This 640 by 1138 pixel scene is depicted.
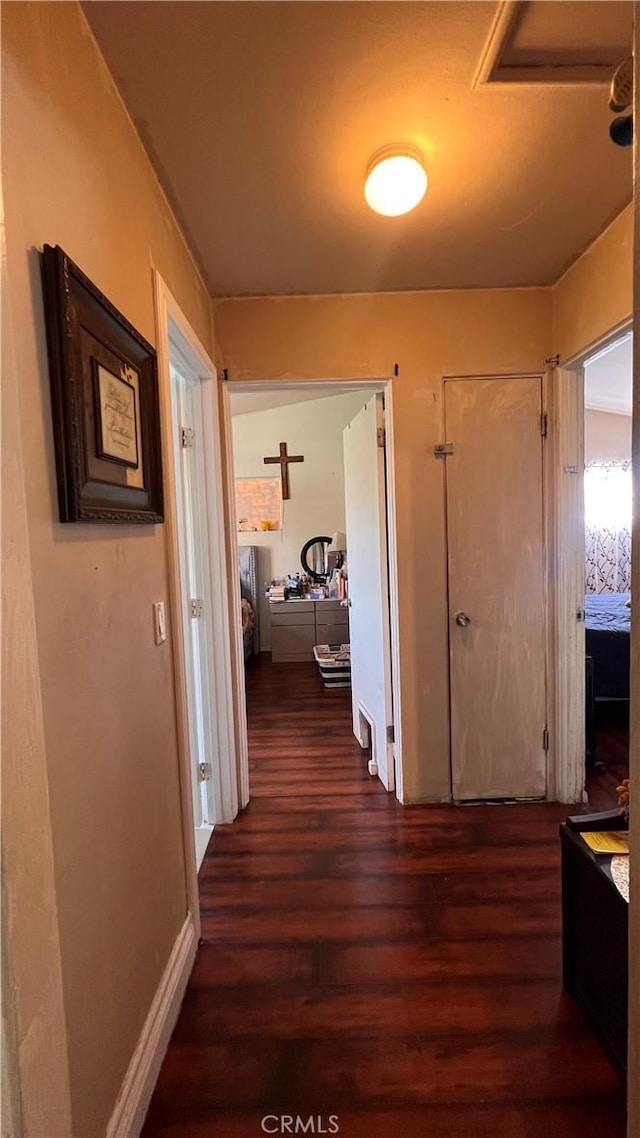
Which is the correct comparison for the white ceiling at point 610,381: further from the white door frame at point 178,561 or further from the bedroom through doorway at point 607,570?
the white door frame at point 178,561

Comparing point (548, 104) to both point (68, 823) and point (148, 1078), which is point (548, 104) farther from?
point (148, 1078)

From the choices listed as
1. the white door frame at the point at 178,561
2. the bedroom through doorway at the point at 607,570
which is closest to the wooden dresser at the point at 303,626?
the bedroom through doorway at the point at 607,570

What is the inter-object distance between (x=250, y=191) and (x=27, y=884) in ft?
6.15

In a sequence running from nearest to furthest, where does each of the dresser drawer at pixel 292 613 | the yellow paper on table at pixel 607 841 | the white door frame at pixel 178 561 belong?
the yellow paper on table at pixel 607 841, the white door frame at pixel 178 561, the dresser drawer at pixel 292 613

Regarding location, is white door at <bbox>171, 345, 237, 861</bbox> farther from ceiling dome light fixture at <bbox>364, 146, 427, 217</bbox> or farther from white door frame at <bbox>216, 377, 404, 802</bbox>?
ceiling dome light fixture at <bbox>364, 146, 427, 217</bbox>

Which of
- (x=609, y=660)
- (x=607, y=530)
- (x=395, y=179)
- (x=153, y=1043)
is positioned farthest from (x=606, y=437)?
(x=153, y=1043)

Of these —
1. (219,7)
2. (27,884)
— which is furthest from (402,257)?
(27,884)

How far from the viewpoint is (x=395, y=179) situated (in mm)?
1500

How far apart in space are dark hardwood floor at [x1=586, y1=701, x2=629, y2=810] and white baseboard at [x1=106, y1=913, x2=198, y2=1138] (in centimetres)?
194

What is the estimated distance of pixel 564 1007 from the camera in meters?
1.46

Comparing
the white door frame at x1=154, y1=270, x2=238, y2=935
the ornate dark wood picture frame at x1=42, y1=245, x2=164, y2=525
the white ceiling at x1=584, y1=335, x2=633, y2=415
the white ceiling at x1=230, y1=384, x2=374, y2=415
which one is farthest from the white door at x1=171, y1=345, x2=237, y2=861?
the white ceiling at x1=584, y1=335, x2=633, y2=415

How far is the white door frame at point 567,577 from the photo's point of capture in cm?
239

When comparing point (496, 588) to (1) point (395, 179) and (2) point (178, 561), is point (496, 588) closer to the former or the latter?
(2) point (178, 561)

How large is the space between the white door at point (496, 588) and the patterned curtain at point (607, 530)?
410 centimetres
